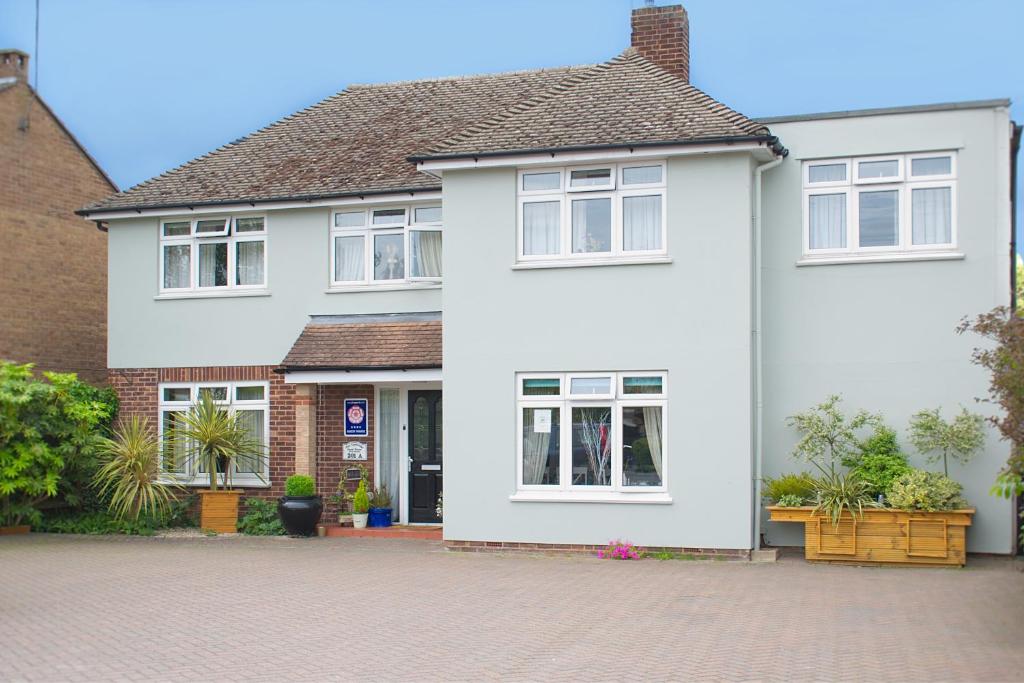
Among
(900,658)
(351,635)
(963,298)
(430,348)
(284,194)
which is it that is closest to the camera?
(900,658)

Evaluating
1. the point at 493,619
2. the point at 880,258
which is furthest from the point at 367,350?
the point at 493,619

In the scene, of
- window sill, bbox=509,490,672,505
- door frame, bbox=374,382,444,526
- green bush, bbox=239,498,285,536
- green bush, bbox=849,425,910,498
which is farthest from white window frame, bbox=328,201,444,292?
green bush, bbox=849,425,910,498

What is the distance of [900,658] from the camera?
375 inches

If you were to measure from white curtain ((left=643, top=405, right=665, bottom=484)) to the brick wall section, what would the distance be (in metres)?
5.26

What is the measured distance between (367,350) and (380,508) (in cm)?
254

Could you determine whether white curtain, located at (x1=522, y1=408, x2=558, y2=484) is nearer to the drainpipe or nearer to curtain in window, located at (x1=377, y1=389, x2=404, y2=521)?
the drainpipe

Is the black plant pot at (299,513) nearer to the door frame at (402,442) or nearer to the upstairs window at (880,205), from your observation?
the door frame at (402,442)

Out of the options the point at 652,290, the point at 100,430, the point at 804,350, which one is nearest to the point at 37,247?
the point at 100,430

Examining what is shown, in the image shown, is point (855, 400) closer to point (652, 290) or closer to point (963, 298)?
point (963, 298)

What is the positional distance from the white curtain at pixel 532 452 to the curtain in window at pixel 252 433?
17.5ft

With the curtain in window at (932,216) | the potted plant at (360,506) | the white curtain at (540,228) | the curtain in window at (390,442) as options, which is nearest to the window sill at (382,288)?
the curtain in window at (390,442)

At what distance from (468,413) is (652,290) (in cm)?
305

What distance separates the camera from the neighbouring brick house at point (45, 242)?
906 inches

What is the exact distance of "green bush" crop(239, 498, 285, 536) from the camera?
1922 centimetres
